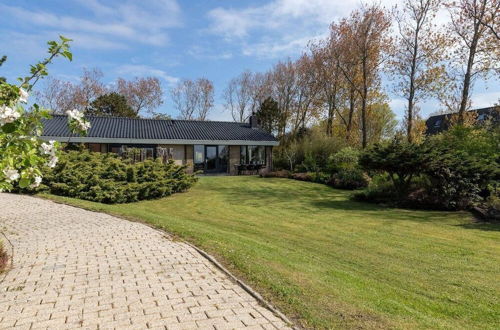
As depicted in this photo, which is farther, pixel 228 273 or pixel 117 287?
pixel 228 273

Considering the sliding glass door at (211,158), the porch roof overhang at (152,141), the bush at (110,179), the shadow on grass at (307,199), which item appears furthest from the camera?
the sliding glass door at (211,158)

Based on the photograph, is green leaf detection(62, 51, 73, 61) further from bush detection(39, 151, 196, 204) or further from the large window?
the large window

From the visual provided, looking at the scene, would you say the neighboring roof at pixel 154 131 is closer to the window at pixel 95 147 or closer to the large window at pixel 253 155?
the window at pixel 95 147

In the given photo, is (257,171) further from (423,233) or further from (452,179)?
(423,233)

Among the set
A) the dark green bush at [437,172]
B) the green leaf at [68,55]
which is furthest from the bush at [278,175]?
the green leaf at [68,55]

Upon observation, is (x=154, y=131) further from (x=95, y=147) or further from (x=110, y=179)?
Answer: (x=110, y=179)

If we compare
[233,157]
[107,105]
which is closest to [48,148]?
[233,157]

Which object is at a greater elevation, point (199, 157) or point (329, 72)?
point (329, 72)

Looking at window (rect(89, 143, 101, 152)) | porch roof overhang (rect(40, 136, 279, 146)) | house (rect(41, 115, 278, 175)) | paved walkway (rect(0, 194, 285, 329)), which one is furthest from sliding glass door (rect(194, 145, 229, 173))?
paved walkway (rect(0, 194, 285, 329))

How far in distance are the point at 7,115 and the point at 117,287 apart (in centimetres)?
254

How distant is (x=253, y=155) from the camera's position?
3012 cm

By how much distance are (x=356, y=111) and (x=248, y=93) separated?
627 inches

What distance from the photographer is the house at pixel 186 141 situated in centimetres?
2556

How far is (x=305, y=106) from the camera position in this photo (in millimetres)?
39750
